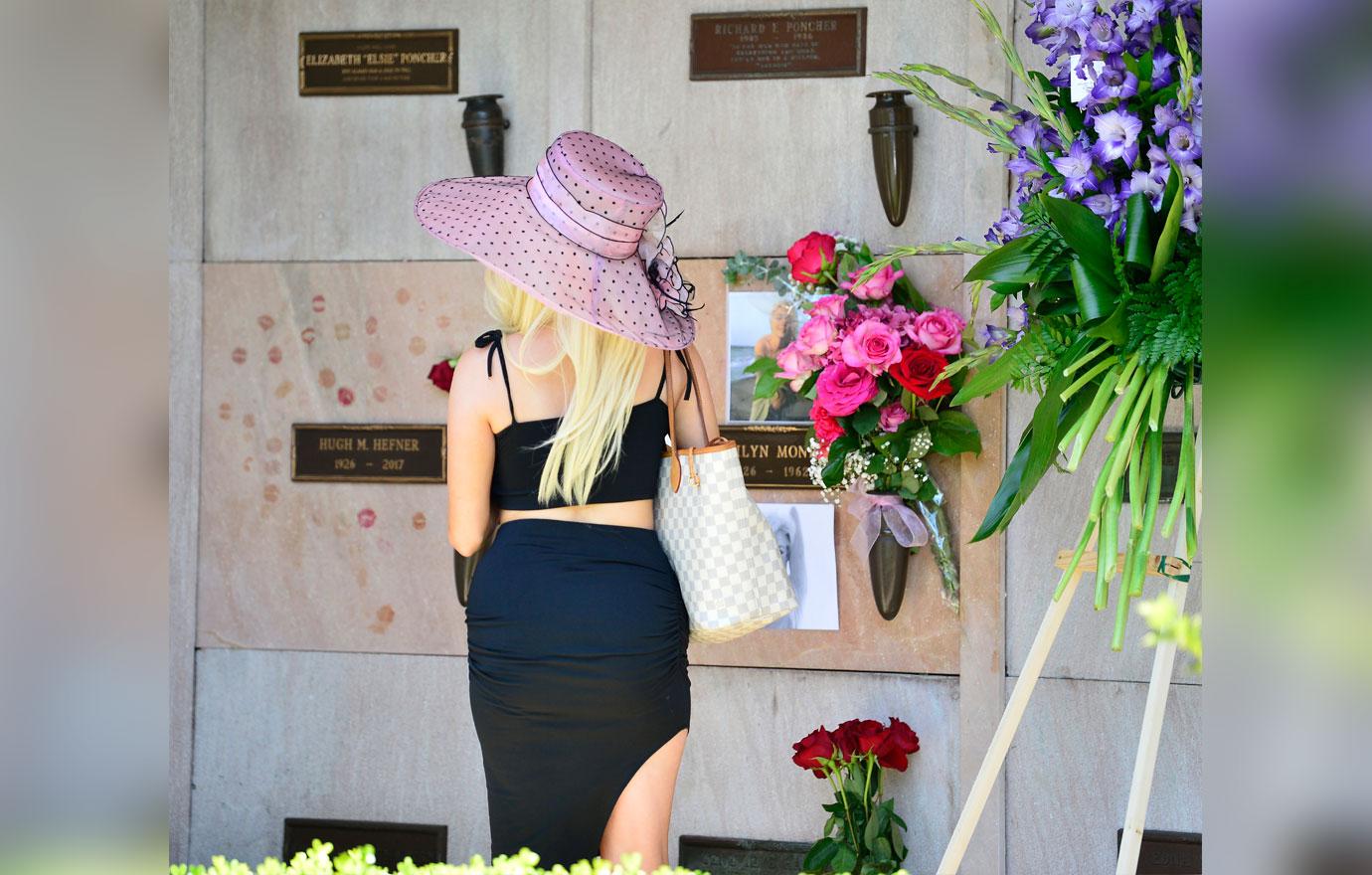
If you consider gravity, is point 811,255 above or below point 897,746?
above

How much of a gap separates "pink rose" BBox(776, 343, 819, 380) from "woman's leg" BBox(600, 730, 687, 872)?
1278mm

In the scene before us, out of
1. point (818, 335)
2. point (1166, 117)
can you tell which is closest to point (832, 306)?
point (818, 335)

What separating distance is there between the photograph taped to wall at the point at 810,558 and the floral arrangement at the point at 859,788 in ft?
1.08

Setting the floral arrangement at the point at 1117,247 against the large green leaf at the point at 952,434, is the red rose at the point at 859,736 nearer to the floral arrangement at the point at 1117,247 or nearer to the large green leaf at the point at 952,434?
the large green leaf at the point at 952,434

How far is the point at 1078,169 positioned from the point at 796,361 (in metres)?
1.57

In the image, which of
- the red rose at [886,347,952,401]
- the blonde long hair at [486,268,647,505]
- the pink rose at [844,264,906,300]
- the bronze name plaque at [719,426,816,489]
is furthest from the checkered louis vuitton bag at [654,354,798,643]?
the bronze name plaque at [719,426,816,489]

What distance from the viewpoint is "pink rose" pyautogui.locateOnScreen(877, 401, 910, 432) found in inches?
132

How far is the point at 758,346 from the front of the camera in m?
3.69

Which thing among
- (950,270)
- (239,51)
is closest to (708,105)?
(950,270)

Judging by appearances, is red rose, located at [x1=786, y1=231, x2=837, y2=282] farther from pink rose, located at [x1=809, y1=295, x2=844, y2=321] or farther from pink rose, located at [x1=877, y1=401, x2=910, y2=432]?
pink rose, located at [x1=877, y1=401, x2=910, y2=432]

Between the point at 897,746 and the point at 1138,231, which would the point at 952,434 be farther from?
the point at 1138,231

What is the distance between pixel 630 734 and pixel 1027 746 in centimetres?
168
